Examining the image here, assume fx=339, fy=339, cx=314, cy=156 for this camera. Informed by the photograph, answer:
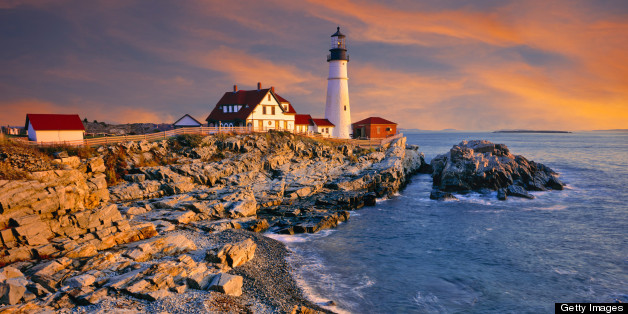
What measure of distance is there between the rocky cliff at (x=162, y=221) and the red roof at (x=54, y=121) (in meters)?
5.84

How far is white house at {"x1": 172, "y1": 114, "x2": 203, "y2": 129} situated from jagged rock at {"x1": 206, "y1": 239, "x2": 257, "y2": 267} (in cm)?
3302

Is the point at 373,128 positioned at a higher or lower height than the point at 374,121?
lower

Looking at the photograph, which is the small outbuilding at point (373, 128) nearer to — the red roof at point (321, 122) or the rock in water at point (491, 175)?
the red roof at point (321, 122)

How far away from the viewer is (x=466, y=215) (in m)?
32.8

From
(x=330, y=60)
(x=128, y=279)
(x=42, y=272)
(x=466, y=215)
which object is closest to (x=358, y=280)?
(x=128, y=279)

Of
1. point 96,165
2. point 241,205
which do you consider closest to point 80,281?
point 241,205

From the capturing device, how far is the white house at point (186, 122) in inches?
1895

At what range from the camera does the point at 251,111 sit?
4919cm

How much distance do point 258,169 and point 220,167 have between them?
4.82 m

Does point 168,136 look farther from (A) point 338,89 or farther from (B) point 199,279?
(A) point 338,89

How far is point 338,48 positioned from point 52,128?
42.7 metres

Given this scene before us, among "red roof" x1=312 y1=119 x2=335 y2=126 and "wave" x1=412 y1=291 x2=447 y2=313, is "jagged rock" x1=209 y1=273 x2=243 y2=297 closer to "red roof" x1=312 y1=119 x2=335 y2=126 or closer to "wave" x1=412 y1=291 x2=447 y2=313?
"wave" x1=412 y1=291 x2=447 y2=313

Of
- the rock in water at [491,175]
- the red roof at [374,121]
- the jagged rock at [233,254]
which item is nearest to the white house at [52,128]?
the jagged rock at [233,254]

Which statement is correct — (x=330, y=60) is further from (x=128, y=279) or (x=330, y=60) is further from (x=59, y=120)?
(x=128, y=279)
